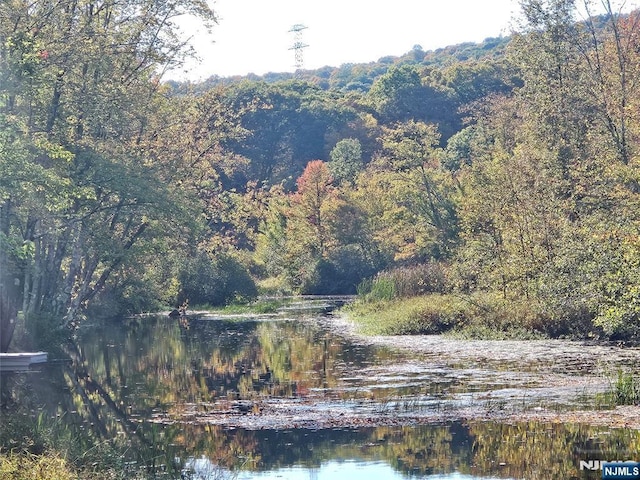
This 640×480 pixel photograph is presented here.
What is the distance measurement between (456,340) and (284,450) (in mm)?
14178

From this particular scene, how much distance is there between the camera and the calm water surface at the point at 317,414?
1292cm

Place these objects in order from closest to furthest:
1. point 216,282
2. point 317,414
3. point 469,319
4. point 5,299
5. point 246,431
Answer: point 246,431
point 317,414
point 5,299
point 469,319
point 216,282

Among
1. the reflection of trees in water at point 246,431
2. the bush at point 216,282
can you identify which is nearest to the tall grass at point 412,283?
the reflection of trees in water at point 246,431

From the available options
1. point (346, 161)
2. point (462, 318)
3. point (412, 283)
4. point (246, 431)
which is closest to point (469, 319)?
point (462, 318)

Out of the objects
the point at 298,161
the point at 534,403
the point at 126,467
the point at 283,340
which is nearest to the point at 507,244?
the point at 283,340

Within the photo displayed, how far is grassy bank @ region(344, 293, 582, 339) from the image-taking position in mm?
27156

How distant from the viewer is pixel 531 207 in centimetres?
3042

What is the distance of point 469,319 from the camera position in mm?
29406

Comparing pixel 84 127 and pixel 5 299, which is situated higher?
pixel 84 127

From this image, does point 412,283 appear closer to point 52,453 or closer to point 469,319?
point 469,319

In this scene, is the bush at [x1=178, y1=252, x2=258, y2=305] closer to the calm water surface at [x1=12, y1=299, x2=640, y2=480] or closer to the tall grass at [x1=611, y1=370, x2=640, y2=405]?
the calm water surface at [x1=12, y1=299, x2=640, y2=480]

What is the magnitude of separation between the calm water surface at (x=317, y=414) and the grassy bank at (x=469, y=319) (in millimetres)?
3114

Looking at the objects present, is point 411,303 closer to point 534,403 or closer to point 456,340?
point 456,340

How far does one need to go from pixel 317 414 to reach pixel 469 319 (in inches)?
537
